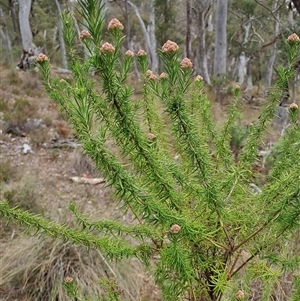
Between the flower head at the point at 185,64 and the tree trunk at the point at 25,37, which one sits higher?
the flower head at the point at 185,64

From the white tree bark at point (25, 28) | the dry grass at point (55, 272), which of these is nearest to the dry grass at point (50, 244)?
the dry grass at point (55, 272)

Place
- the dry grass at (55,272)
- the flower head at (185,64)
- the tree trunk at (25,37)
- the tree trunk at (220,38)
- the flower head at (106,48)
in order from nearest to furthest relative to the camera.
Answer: the flower head at (106,48) → the flower head at (185,64) → the dry grass at (55,272) → the tree trunk at (220,38) → the tree trunk at (25,37)

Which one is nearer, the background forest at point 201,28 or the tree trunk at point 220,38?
the tree trunk at point 220,38

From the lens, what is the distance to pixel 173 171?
0.95m

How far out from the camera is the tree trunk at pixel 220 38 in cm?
964

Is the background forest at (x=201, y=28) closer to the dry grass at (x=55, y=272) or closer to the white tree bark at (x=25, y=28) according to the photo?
the white tree bark at (x=25, y=28)

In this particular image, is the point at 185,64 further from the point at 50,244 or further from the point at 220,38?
the point at 220,38

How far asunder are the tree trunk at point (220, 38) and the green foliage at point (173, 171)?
913 centimetres

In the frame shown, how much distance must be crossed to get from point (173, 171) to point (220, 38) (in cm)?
986

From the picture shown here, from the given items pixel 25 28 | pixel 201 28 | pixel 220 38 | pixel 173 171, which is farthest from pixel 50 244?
pixel 201 28

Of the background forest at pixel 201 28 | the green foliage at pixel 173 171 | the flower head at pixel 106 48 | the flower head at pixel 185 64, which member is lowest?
the background forest at pixel 201 28

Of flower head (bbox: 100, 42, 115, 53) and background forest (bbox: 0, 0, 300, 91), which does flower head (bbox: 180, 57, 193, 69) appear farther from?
background forest (bbox: 0, 0, 300, 91)

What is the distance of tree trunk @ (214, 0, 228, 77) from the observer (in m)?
9.64

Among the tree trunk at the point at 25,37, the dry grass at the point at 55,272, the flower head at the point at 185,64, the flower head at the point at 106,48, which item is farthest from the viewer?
the tree trunk at the point at 25,37
